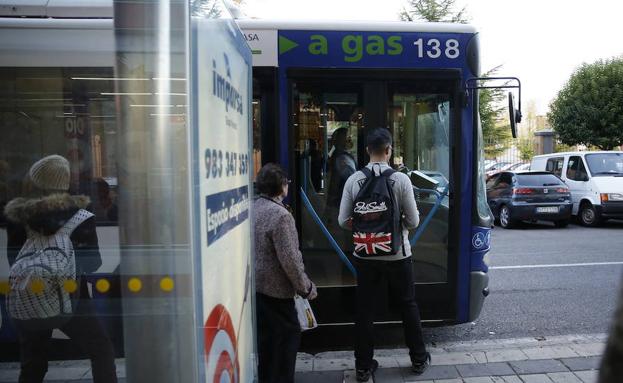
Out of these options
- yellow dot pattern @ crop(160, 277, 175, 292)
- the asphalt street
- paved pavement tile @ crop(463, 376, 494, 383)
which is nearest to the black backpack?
paved pavement tile @ crop(463, 376, 494, 383)

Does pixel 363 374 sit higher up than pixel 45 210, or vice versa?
pixel 45 210

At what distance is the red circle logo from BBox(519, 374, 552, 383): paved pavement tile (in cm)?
265

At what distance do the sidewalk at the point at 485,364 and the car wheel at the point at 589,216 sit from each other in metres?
8.63

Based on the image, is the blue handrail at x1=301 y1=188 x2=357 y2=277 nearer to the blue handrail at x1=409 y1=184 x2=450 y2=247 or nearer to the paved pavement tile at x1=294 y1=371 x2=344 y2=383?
the blue handrail at x1=409 y1=184 x2=450 y2=247

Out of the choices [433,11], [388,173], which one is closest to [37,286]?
[388,173]

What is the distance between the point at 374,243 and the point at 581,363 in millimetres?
2039

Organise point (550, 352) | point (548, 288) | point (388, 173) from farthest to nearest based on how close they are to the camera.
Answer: point (548, 288), point (550, 352), point (388, 173)

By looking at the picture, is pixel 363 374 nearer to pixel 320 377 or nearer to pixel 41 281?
pixel 320 377

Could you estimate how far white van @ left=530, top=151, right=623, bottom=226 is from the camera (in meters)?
11.8

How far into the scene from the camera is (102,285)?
1868mm

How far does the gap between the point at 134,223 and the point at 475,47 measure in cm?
373

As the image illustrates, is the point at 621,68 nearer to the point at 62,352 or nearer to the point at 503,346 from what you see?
the point at 503,346

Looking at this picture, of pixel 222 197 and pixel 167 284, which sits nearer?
pixel 167 284

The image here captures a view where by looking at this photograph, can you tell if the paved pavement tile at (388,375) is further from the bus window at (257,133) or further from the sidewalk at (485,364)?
the bus window at (257,133)
